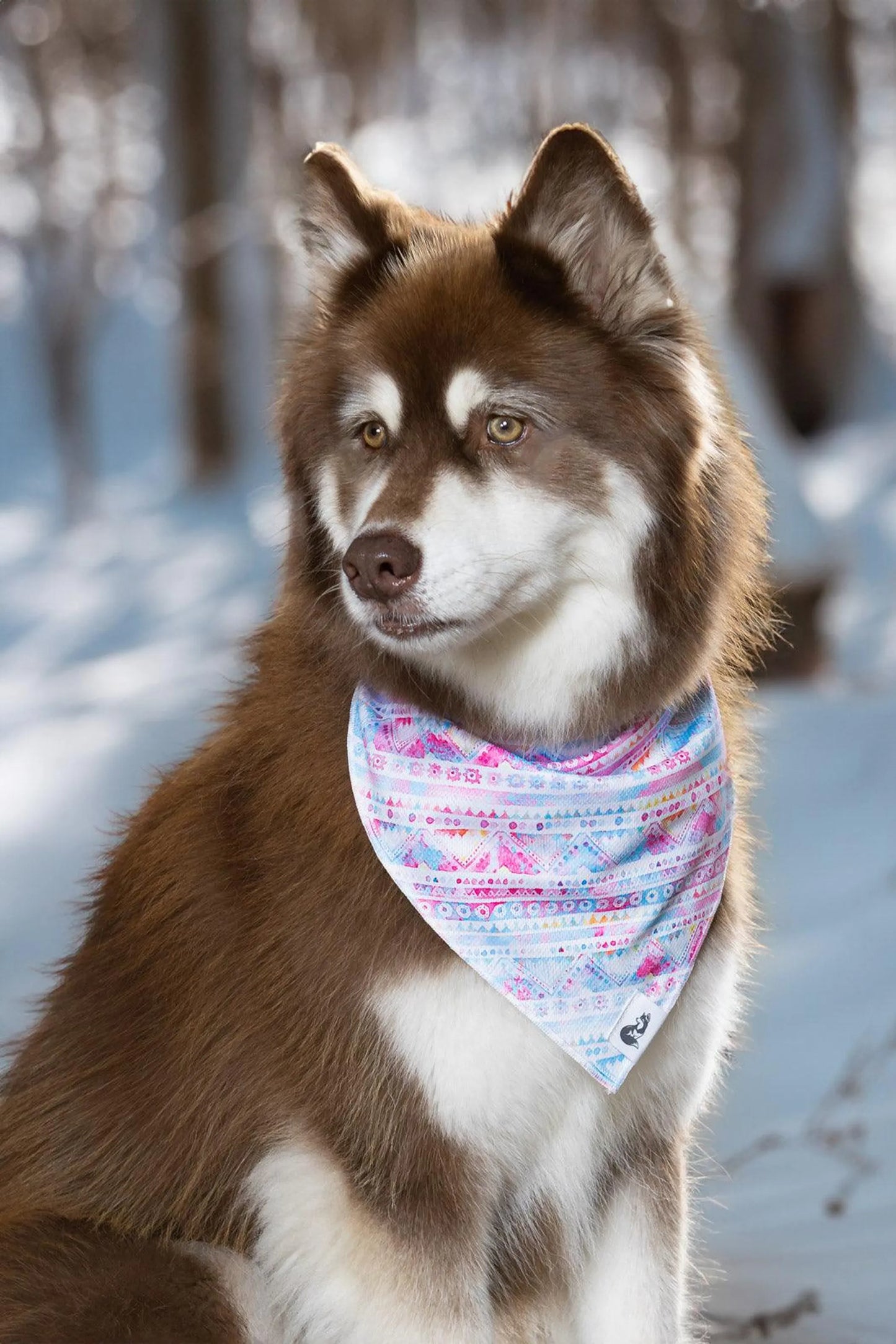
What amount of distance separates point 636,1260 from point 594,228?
4.90 ft

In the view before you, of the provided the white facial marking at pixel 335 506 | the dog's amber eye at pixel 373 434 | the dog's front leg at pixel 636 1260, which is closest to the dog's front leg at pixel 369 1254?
the dog's front leg at pixel 636 1260

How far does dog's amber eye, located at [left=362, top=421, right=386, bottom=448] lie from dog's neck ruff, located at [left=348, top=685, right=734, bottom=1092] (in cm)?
35

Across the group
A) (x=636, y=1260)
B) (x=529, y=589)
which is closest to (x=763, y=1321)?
(x=636, y=1260)

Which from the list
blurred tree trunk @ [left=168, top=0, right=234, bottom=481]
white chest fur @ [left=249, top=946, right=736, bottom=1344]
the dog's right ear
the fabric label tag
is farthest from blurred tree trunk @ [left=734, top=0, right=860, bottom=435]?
white chest fur @ [left=249, top=946, right=736, bottom=1344]

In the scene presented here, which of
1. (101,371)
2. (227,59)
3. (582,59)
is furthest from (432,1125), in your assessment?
(101,371)

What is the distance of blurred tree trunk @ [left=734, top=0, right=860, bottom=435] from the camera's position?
34.5 ft

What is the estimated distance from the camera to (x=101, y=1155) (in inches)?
86.1

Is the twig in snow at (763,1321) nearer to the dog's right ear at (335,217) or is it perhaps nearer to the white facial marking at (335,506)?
the white facial marking at (335,506)

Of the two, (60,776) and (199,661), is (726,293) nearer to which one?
(199,661)

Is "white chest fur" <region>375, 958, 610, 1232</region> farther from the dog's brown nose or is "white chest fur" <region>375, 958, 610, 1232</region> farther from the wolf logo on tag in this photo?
the dog's brown nose

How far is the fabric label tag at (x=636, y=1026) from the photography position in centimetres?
213

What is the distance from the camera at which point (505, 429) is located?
2098 millimetres

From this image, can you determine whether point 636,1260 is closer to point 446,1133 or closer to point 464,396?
point 446,1133

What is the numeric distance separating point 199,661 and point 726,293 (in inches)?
278
